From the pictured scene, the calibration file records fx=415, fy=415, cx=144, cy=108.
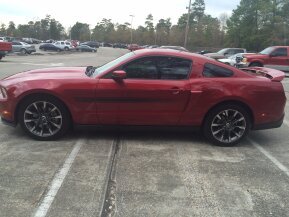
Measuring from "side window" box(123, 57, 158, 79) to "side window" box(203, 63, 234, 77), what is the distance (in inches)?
30.4

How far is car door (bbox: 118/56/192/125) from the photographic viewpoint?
19.9 ft

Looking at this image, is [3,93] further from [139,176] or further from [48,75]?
[139,176]

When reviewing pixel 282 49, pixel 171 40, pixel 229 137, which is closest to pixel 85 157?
pixel 229 137

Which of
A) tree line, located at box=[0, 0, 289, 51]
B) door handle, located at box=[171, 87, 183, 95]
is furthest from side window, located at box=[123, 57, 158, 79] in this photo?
tree line, located at box=[0, 0, 289, 51]

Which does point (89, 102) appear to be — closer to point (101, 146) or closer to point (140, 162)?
point (101, 146)

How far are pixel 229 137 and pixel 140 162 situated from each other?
5.56 ft

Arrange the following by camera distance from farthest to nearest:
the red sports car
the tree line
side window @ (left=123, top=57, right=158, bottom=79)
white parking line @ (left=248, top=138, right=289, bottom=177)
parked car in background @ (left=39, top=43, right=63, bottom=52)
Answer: the tree line < parked car in background @ (left=39, top=43, right=63, bottom=52) < side window @ (left=123, top=57, right=158, bottom=79) < the red sports car < white parking line @ (left=248, top=138, right=289, bottom=177)

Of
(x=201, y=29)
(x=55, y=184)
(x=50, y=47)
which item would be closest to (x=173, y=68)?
(x=55, y=184)

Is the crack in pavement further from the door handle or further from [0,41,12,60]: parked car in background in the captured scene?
[0,41,12,60]: parked car in background

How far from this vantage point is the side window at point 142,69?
6.14 m

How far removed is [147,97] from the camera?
6070 mm

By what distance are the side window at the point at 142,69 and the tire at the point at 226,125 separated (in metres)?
1.07

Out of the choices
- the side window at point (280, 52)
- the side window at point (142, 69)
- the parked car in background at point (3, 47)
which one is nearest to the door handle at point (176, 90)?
the side window at point (142, 69)

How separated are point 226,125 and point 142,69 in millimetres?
1536
